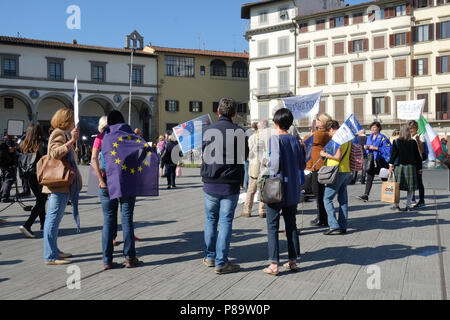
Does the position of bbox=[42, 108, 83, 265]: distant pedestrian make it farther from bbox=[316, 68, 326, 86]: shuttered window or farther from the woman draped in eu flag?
bbox=[316, 68, 326, 86]: shuttered window

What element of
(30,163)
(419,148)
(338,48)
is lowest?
(30,163)

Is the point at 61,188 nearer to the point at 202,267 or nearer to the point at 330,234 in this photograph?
the point at 202,267

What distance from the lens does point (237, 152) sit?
16.4ft

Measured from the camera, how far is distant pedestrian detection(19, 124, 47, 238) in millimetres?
6840

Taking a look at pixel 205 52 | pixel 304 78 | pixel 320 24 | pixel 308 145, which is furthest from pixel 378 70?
pixel 308 145

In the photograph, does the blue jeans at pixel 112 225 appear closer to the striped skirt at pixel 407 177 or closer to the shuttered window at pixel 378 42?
the striped skirt at pixel 407 177

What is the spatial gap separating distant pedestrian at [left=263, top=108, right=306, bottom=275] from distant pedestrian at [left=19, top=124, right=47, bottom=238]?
3.82m

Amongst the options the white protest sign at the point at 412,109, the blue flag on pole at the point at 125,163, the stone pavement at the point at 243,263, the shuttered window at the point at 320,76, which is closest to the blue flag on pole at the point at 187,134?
A: the stone pavement at the point at 243,263

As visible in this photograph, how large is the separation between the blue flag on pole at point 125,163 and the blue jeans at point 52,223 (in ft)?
2.51

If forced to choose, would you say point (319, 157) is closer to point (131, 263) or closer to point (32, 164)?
point (131, 263)

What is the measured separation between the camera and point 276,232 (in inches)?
192

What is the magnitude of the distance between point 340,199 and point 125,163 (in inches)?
141

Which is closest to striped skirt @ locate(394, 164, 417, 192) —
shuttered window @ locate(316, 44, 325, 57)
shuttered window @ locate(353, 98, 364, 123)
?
shuttered window @ locate(353, 98, 364, 123)
